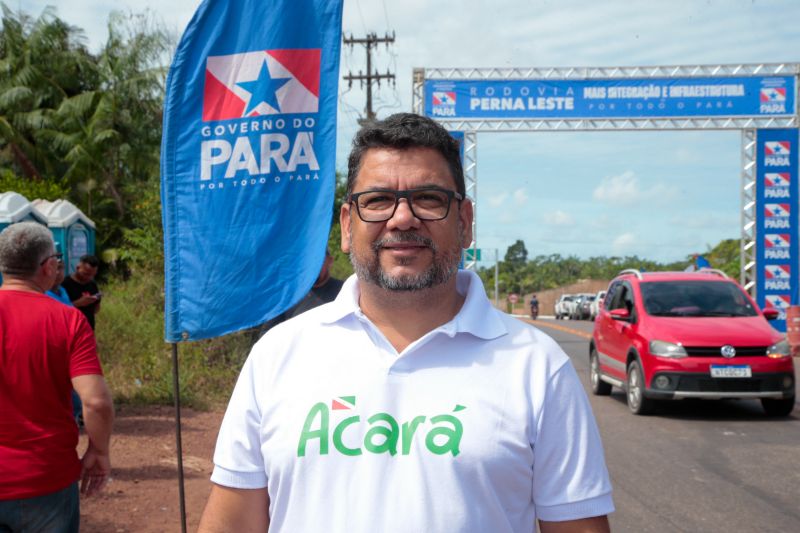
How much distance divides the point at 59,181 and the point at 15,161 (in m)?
2.23

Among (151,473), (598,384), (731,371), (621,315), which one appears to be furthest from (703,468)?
(598,384)

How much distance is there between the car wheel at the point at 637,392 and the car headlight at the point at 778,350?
1.55 metres

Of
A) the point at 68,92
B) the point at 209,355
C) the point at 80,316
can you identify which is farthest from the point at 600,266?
the point at 80,316

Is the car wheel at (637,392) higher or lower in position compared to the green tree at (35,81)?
lower

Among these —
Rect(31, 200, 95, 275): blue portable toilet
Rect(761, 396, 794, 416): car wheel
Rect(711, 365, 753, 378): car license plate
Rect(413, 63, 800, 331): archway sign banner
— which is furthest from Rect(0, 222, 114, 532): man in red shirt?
Rect(413, 63, 800, 331): archway sign banner

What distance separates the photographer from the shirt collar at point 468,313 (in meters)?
2.28

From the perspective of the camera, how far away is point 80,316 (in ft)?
12.2

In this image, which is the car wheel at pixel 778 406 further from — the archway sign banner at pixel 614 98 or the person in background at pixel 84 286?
the archway sign banner at pixel 614 98

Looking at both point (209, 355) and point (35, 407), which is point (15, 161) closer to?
point (209, 355)

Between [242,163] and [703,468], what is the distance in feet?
20.0

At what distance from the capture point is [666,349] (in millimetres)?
10773

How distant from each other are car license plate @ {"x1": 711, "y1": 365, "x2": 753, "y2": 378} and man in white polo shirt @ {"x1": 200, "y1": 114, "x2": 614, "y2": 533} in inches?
352

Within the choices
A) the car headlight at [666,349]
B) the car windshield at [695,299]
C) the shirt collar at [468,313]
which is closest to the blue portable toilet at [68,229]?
the car windshield at [695,299]

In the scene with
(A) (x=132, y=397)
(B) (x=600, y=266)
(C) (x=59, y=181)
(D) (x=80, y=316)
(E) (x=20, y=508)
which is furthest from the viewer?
(B) (x=600, y=266)
